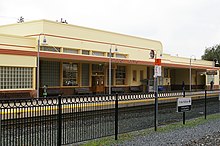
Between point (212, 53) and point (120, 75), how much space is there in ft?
160

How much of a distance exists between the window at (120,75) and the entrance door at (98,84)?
291cm

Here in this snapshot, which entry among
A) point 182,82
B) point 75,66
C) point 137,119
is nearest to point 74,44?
point 75,66

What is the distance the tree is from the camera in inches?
3014

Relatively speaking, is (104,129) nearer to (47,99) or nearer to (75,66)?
(47,99)

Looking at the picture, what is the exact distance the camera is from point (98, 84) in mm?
32375

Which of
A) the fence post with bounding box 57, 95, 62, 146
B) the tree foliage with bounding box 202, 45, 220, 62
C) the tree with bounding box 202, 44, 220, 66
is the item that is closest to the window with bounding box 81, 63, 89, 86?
the fence post with bounding box 57, 95, 62, 146

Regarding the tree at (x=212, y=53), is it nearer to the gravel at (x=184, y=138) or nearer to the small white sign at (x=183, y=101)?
the small white sign at (x=183, y=101)

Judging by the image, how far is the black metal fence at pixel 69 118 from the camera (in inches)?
274

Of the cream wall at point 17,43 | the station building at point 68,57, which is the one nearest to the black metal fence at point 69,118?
the station building at point 68,57

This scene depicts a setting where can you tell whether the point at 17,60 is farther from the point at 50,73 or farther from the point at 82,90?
the point at 82,90

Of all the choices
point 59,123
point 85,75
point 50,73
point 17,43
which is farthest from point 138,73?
point 59,123

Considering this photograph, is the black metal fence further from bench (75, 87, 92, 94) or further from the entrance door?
the entrance door

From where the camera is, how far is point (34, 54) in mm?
23062

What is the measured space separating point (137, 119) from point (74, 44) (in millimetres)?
18620
